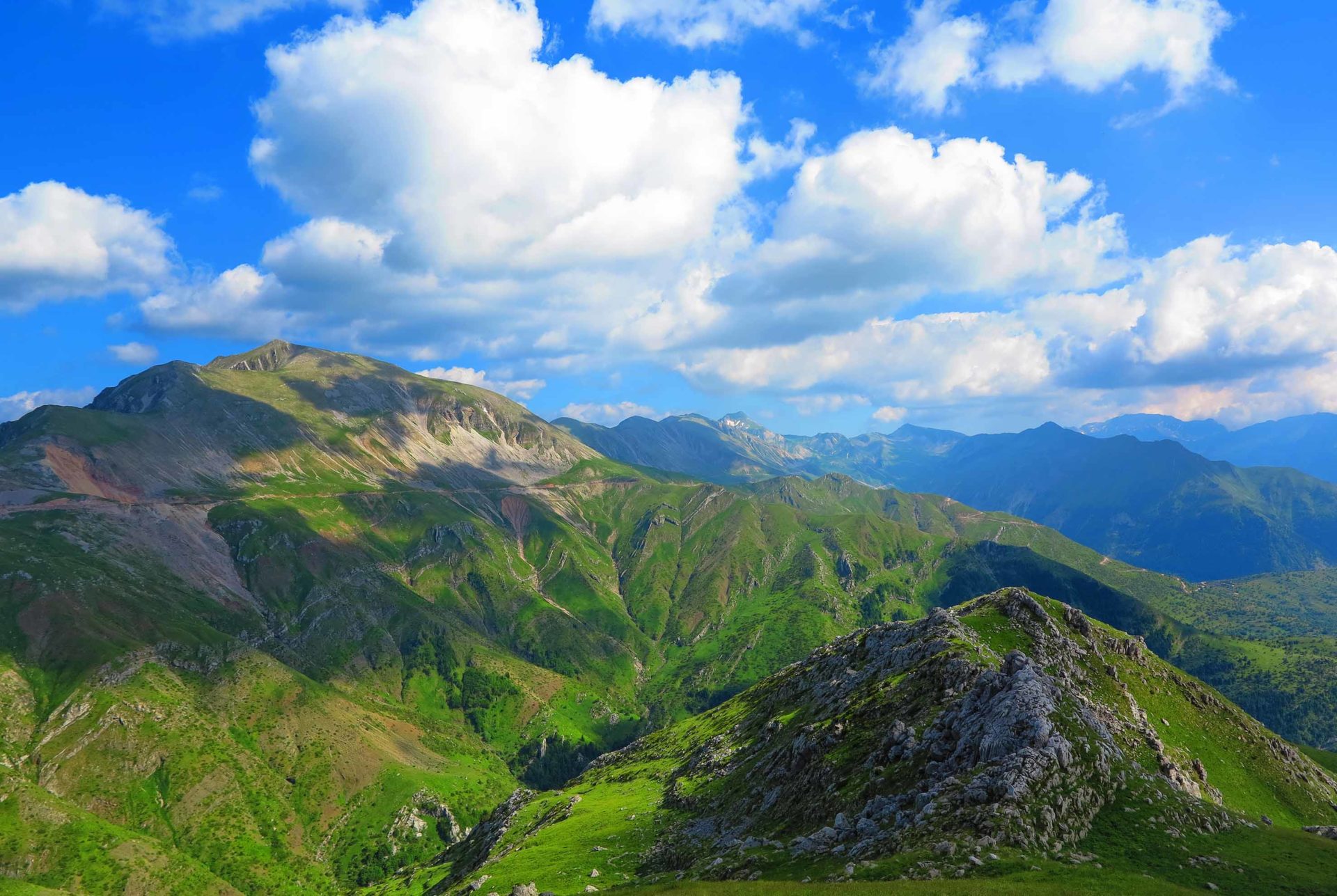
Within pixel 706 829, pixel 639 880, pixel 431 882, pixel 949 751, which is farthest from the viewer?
pixel 431 882

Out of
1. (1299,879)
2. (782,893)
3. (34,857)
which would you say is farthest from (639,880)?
(34,857)

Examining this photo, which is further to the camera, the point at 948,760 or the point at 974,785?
the point at 948,760

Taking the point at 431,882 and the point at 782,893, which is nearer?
the point at 782,893

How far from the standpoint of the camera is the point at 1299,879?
53.3 metres

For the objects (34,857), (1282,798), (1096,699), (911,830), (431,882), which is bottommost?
(431,882)

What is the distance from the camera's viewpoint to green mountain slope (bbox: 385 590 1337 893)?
5744 centimetres

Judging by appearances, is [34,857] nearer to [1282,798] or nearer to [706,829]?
[706,829]

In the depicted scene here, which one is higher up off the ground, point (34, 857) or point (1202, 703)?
point (1202, 703)

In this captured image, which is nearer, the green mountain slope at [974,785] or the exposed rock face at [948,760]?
the green mountain slope at [974,785]

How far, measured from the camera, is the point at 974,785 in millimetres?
63656

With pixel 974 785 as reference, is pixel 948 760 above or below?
below

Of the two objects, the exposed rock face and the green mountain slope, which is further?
the exposed rock face

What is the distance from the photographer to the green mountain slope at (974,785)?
188 feet

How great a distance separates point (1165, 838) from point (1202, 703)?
295ft
